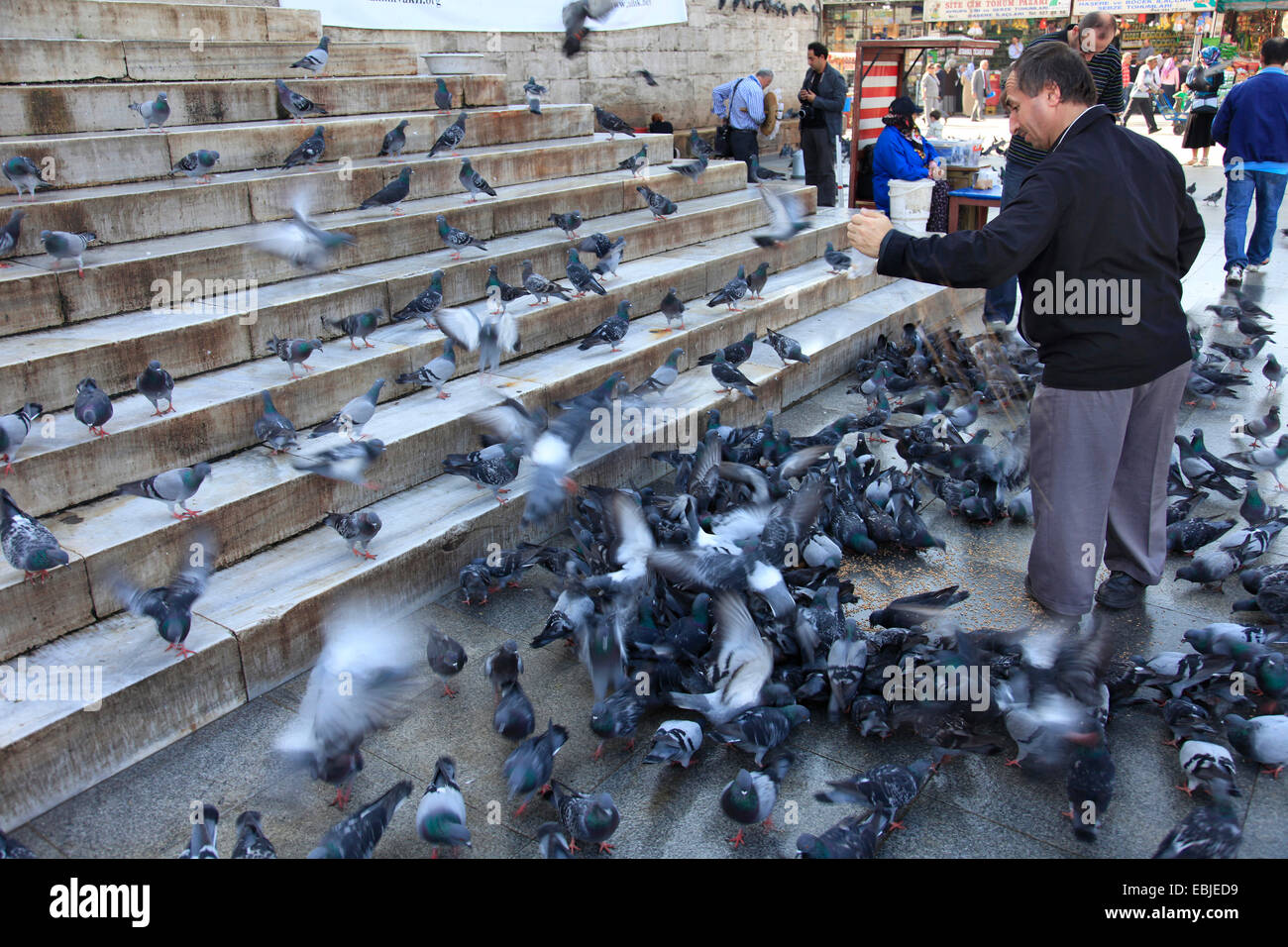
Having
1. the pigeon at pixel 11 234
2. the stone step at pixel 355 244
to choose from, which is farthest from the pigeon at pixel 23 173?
the stone step at pixel 355 244

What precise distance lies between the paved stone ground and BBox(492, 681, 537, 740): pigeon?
0.41ft

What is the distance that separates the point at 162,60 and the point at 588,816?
745 cm

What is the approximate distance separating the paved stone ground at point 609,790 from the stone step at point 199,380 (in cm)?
143

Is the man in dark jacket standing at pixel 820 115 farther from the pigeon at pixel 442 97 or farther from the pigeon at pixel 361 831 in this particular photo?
the pigeon at pixel 361 831

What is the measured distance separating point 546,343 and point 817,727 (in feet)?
12.8

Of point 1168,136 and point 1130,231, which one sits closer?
point 1130,231

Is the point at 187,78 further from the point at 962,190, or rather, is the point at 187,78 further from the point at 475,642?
the point at 962,190

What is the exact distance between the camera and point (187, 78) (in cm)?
793

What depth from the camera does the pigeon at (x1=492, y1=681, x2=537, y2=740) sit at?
3561 millimetres

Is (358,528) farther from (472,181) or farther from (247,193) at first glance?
(472,181)

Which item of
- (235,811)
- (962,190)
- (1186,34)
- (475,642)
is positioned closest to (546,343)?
(475,642)

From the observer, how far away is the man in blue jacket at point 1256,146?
30.1 ft

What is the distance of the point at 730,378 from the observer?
256 inches

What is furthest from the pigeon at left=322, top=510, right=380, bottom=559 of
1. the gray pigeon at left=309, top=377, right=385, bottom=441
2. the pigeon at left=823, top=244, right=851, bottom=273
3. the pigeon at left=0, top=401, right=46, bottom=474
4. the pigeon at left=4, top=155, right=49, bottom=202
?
the pigeon at left=823, top=244, right=851, bottom=273
